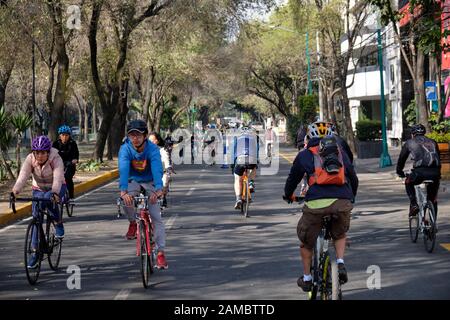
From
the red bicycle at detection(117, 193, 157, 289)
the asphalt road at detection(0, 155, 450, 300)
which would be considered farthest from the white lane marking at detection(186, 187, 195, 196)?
the red bicycle at detection(117, 193, 157, 289)

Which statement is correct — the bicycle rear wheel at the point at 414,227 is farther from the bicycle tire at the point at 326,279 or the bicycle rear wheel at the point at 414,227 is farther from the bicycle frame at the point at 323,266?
the bicycle tire at the point at 326,279

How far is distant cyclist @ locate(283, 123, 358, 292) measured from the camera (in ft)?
23.7

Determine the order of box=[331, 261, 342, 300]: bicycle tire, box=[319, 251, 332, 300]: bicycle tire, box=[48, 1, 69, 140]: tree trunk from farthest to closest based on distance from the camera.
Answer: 1. box=[48, 1, 69, 140]: tree trunk
2. box=[319, 251, 332, 300]: bicycle tire
3. box=[331, 261, 342, 300]: bicycle tire

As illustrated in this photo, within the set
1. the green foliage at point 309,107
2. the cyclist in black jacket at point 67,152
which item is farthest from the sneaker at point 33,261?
the green foliage at point 309,107

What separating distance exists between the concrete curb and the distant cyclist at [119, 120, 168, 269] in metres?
6.57

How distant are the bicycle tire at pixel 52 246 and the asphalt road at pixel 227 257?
4.4 inches

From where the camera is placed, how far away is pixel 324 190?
287 inches

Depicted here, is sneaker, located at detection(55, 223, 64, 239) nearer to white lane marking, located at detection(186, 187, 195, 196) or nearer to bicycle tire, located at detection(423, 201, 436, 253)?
bicycle tire, located at detection(423, 201, 436, 253)

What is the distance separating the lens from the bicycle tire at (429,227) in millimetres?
11000

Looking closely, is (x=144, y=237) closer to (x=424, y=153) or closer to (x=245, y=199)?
(x=424, y=153)

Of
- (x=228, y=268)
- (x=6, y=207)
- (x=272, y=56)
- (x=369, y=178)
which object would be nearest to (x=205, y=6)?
(x=369, y=178)
